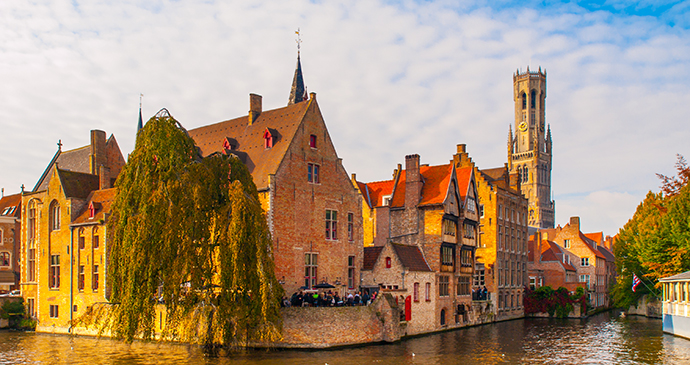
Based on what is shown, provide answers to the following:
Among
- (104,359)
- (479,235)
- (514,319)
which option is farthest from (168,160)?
(514,319)

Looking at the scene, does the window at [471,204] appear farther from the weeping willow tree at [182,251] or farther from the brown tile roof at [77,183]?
the brown tile roof at [77,183]

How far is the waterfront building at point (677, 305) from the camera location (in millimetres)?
36875

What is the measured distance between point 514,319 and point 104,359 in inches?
1389

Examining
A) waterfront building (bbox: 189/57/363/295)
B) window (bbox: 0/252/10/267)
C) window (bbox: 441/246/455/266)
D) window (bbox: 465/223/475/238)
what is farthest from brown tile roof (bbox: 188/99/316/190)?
window (bbox: 0/252/10/267)

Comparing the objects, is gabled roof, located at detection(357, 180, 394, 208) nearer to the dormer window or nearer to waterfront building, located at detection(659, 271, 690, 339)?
the dormer window

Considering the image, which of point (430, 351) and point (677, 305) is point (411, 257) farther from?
point (677, 305)

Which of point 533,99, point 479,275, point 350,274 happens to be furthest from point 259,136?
point 533,99

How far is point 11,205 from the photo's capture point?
193 feet

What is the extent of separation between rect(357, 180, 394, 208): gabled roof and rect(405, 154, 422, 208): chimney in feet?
8.43

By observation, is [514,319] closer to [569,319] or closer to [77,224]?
[569,319]

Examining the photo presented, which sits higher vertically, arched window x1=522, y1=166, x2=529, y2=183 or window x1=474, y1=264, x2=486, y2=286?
arched window x1=522, y1=166, x2=529, y2=183

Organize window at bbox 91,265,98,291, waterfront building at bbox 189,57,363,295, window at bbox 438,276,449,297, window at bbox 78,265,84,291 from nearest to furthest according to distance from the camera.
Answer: waterfront building at bbox 189,57,363,295
window at bbox 91,265,98,291
window at bbox 78,265,84,291
window at bbox 438,276,449,297

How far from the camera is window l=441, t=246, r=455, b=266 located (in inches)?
1626

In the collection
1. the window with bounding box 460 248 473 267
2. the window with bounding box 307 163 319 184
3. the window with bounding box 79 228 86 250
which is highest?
the window with bounding box 307 163 319 184
